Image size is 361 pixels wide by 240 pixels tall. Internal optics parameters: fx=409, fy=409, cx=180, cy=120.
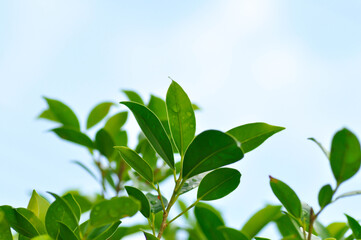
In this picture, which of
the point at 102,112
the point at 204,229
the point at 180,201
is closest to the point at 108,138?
the point at 102,112

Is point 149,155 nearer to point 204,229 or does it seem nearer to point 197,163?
point 204,229

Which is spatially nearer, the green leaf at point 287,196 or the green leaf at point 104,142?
the green leaf at point 287,196

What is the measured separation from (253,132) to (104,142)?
0.94 meters

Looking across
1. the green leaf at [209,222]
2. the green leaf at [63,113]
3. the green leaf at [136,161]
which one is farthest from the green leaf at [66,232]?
the green leaf at [63,113]

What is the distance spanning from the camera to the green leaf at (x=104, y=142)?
5.30 feet

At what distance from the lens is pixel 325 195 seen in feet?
2.59

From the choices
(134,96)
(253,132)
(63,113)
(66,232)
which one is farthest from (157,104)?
(66,232)

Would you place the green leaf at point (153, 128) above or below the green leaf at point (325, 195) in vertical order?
above

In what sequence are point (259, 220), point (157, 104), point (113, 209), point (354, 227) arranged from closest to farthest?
point (113, 209) → point (354, 227) → point (259, 220) → point (157, 104)

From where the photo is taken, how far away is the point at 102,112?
5.84 ft

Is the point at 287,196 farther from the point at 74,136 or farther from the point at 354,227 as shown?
the point at 74,136

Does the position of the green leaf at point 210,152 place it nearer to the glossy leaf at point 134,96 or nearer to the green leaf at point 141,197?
the green leaf at point 141,197

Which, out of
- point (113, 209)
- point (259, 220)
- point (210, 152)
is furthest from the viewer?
point (259, 220)

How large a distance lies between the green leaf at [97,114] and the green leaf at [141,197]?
3.16ft
